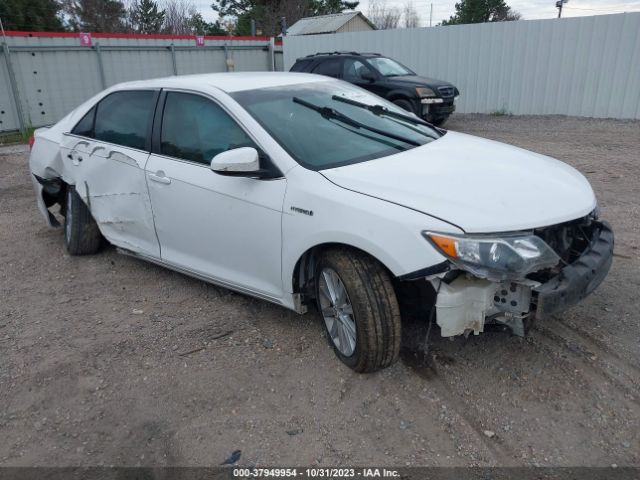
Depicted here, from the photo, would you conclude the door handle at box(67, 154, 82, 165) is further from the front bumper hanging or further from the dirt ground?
the front bumper hanging

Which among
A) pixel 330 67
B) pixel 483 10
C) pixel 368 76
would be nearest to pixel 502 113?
pixel 368 76

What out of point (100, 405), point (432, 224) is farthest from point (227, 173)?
point (100, 405)

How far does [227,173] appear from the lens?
10.5 feet

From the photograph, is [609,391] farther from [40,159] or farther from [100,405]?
[40,159]

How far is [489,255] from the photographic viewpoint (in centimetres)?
256

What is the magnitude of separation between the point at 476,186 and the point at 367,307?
87 centimetres

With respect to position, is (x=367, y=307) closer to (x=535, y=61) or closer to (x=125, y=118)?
(x=125, y=118)

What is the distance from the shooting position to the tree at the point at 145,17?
34406 millimetres

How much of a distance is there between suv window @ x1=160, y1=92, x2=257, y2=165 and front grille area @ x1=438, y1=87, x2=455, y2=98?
29.1 ft

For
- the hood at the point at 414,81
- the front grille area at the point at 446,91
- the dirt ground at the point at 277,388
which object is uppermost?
the hood at the point at 414,81

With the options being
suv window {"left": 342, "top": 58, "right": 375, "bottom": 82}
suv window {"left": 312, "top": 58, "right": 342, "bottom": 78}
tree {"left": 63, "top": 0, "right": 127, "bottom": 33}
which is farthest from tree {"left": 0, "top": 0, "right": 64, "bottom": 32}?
suv window {"left": 342, "top": 58, "right": 375, "bottom": 82}

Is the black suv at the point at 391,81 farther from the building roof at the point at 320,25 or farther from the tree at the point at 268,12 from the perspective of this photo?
the tree at the point at 268,12

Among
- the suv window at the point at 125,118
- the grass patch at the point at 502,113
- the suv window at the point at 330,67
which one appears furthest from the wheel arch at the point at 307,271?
the grass patch at the point at 502,113

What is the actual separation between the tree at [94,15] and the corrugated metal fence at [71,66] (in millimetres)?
18536
